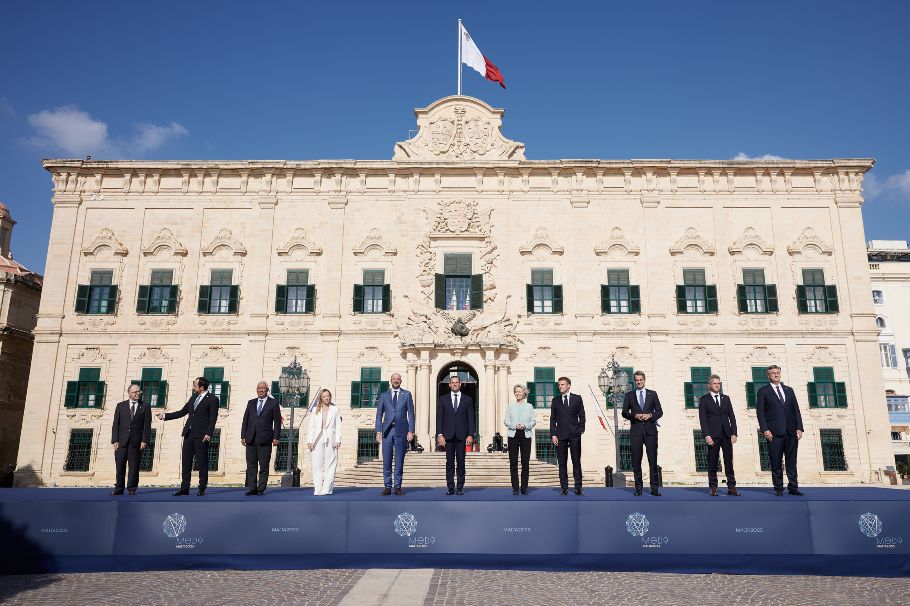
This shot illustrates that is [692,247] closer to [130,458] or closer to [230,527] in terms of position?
[230,527]

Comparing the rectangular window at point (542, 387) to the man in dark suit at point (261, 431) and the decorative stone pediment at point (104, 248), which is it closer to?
the man in dark suit at point (261, 431)

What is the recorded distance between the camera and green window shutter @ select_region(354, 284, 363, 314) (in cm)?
2264

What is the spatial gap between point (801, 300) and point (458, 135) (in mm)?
14625

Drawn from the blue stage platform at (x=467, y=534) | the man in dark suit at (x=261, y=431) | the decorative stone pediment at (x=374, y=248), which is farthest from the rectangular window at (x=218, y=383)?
the blue stage platform at (x=467, y=534)

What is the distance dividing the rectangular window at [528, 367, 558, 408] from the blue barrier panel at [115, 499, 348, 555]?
14.5 metres

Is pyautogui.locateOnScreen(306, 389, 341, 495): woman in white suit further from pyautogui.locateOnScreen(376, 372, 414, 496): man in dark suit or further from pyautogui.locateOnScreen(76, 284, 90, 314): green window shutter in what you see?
pyautogui.locateOnScreen(76, 284, 90, 314): green window shutter

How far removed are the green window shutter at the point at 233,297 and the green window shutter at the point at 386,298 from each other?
557cm

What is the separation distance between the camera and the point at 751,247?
23.0m

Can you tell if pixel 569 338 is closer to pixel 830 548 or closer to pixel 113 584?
pixel 830 548

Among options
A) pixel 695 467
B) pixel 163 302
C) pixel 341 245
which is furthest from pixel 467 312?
pixel 163 302

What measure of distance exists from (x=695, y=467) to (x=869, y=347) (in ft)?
26.0

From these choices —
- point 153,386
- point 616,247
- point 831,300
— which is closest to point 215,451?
point 153,386

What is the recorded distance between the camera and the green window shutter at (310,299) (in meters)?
Result: 22.7

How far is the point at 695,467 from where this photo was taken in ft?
69.6
